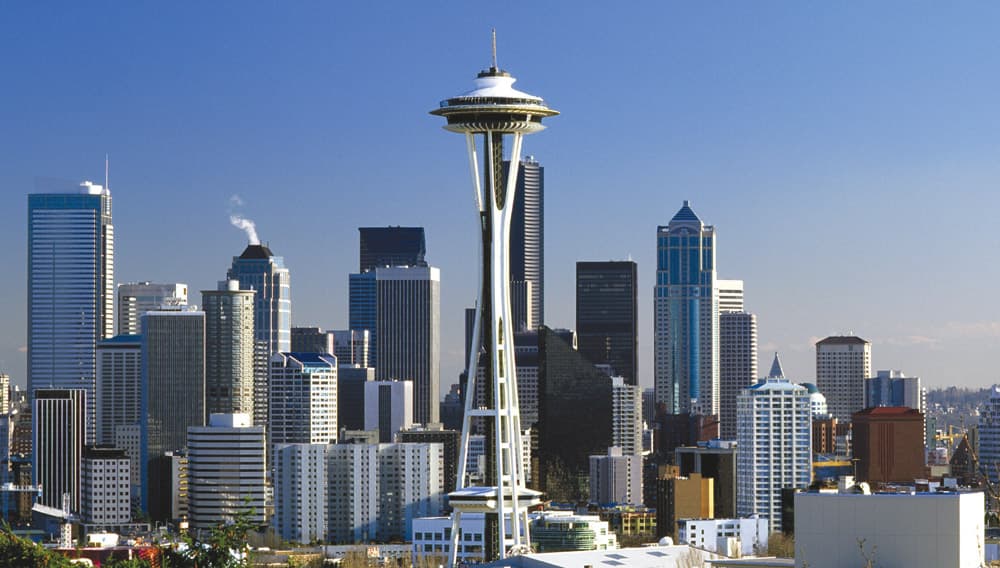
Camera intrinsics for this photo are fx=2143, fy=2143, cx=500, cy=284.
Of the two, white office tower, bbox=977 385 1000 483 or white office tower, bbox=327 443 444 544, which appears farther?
white office tower, bbox=977 385 1000 483

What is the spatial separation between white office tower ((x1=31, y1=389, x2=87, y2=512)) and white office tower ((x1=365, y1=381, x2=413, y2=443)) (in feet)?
94.0

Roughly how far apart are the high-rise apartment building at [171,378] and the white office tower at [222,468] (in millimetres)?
23367

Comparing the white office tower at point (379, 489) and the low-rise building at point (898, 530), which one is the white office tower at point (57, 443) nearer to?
the white office tower at point (379, 489)

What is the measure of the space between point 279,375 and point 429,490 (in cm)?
3998

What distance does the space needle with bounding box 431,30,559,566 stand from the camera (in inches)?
2766

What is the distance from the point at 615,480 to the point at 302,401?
102 feet

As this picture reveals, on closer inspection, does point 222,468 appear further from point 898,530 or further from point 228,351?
point 898,530

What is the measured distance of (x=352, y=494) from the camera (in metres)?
130

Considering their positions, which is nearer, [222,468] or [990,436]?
[222,468]

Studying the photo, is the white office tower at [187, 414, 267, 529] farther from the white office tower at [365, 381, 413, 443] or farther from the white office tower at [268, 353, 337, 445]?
the white office tower at [365, 381, 413, 443]

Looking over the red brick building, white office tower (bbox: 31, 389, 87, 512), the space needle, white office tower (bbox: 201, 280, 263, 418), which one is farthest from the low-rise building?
white office tower (bbox: 201, 280, 263, 418)

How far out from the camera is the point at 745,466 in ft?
451

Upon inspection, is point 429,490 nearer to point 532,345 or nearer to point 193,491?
point 193,491

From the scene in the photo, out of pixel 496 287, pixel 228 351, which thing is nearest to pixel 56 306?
pixel 228 351
